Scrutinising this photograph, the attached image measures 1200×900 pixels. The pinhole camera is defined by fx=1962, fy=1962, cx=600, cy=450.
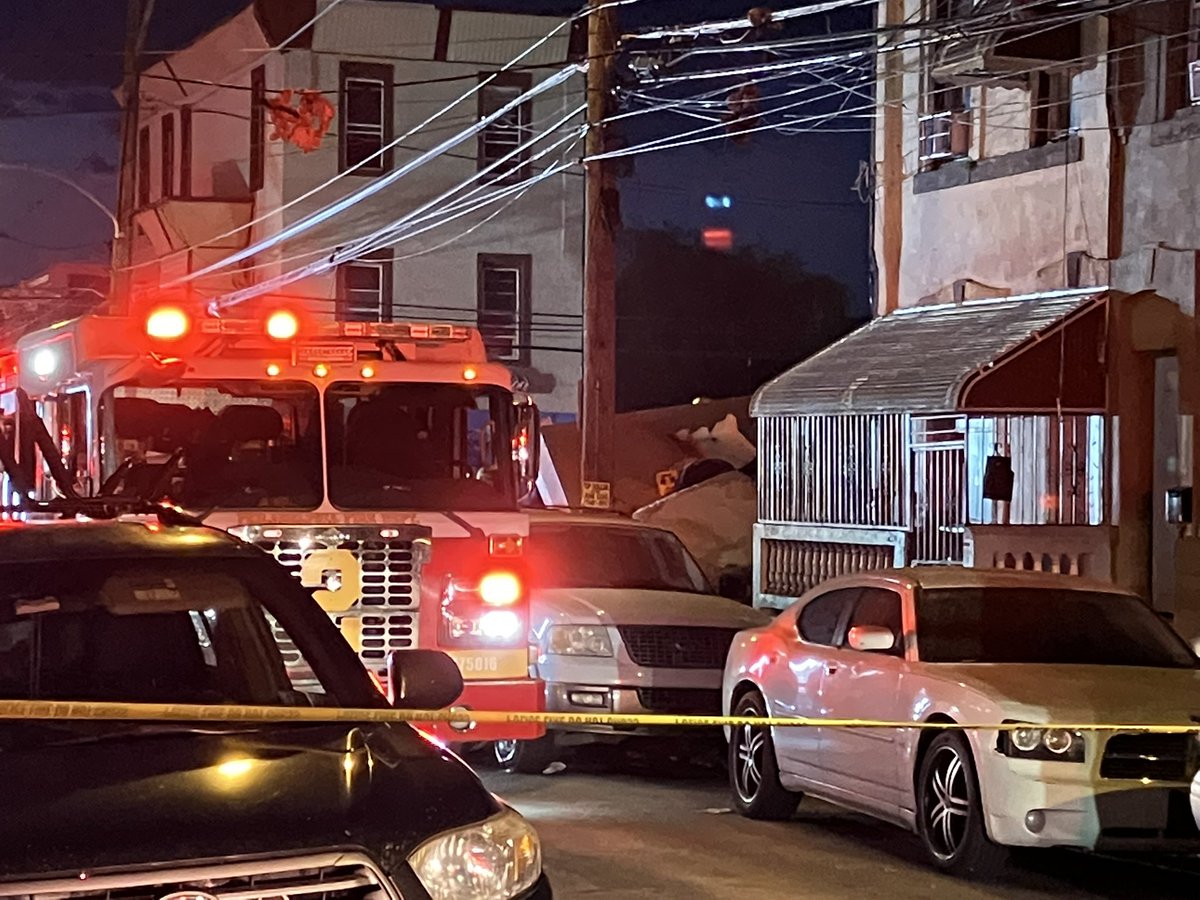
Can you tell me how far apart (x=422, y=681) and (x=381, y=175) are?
31.4 meters

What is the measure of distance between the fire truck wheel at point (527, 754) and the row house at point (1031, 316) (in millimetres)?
6214

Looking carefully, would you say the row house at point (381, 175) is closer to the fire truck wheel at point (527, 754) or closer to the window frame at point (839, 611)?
the fire truck wheel at point (527, 754)

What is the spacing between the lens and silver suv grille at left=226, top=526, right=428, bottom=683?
1082 cm

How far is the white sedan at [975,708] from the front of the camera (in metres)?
9.04

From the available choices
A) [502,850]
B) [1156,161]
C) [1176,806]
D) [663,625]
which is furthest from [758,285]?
[502,850]

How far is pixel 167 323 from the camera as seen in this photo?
35.0 ft

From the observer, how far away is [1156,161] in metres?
17.4

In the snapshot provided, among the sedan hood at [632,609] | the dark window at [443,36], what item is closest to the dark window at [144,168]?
the dark window at [443,36]

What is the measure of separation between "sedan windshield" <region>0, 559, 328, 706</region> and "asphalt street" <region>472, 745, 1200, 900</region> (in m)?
2.88

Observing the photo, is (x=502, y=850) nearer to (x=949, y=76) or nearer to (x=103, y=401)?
(x=103, y=401)

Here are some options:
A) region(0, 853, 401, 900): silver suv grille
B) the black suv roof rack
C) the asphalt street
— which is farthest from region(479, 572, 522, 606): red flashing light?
region(0, 853, 401, 900): silver suv grille

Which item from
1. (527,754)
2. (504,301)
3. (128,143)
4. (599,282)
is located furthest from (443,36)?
(527,754)

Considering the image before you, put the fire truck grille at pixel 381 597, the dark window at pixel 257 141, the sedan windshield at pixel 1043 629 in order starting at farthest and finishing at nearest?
the dark window at pixel 257 141 → the fire truck grille at pixel 381 597 → the sedan windshield at pixel 1043 629

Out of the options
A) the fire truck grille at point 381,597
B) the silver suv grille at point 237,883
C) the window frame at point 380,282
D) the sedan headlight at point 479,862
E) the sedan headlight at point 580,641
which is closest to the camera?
the silver suv grille at point 237,883
